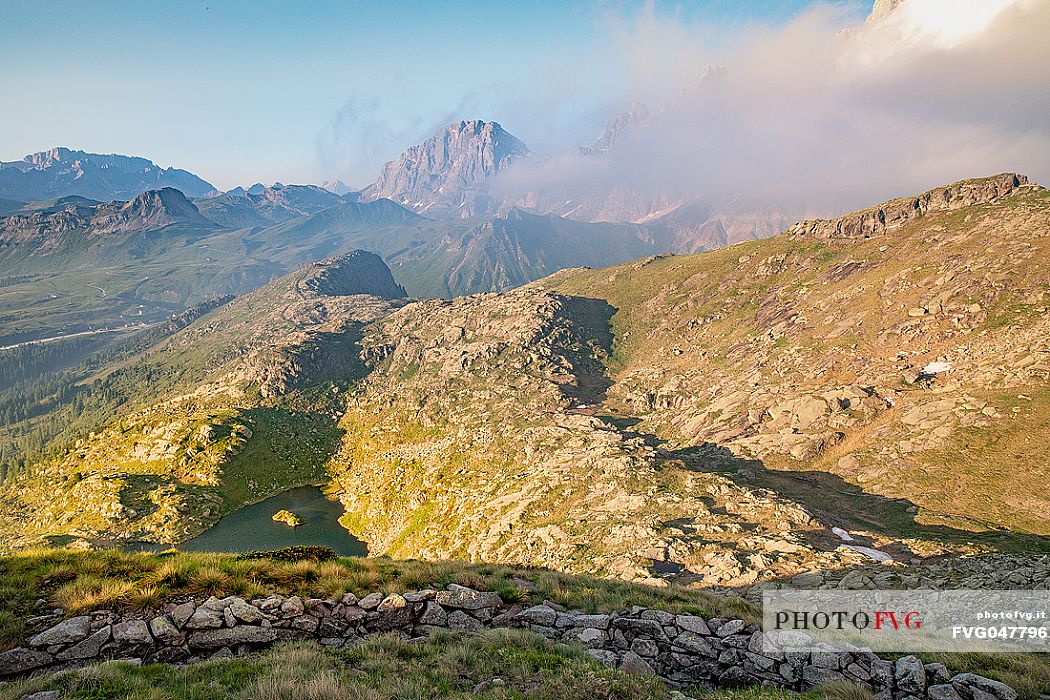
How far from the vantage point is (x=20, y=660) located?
1513cm

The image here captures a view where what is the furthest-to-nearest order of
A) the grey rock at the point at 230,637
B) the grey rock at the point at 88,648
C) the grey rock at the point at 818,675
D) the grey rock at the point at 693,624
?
the grey rock at the point at 693,624 → the grey rock at the point at 230,637 → the grey rock at the point at 818,675 → the grey rock at the point at 88,648

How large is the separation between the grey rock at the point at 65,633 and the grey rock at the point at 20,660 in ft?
1.05

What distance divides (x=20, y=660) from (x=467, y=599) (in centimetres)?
1545

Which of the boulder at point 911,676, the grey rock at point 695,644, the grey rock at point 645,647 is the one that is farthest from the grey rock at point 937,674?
the grey rock at point 645,647

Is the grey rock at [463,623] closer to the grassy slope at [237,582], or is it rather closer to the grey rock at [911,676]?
the grassy slope at [237,582]

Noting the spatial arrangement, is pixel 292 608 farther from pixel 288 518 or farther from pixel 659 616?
pixel 288 518

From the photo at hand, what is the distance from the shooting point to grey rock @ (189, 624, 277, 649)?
1702 cm

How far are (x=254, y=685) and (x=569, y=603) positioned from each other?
48.4 ft

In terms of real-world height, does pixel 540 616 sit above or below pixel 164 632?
below

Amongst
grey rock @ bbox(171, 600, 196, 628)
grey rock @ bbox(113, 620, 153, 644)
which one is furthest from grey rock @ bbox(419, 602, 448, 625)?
grey rock @ bbox(113, 620, 153, 644)

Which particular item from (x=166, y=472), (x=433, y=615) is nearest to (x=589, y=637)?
(x=433, y=615)

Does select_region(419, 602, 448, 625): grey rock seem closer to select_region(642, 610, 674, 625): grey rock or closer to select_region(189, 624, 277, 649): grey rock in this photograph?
select_region(189, 624, 277, 649): grey rock

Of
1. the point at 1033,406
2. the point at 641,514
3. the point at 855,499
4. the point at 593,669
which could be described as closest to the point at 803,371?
the point at 1033,406

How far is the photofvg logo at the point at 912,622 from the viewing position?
18.5 m
